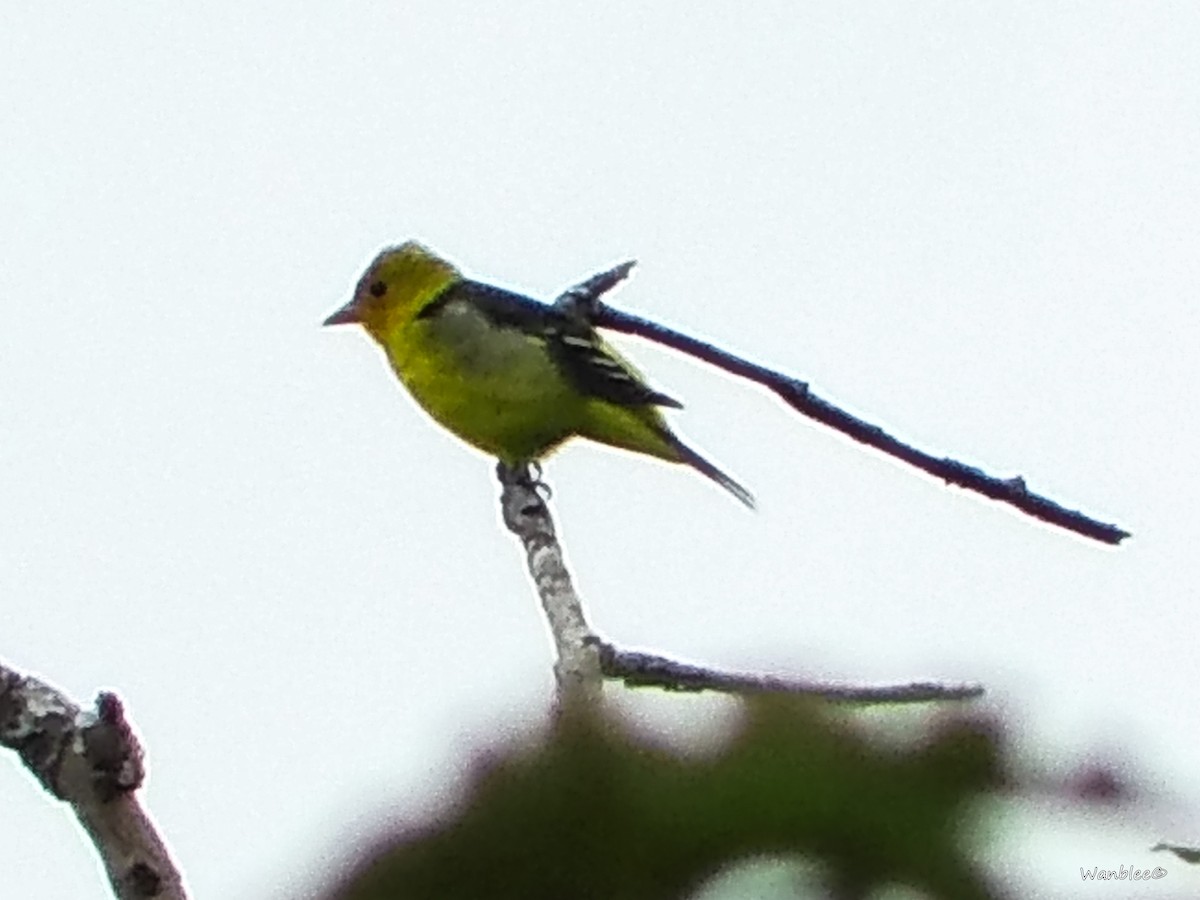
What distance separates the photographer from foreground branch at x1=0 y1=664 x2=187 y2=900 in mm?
1213

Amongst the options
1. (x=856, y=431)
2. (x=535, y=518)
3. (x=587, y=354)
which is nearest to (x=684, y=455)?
(x=587, y=354)

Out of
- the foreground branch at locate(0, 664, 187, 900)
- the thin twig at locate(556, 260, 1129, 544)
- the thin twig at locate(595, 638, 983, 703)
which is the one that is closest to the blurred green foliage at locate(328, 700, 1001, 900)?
the thin twig at locate(595, 638, 983, 703)

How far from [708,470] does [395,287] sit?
4.60ft

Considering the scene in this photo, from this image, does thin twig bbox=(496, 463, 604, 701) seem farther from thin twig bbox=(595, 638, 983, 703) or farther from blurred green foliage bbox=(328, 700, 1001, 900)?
blurred green foliage bbox=(328, 700, 1001, 900)

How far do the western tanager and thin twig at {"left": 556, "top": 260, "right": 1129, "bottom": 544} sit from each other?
2.38 m

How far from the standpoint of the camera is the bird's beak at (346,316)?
5754mm

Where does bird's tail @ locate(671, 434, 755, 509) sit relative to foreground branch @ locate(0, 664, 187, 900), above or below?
above

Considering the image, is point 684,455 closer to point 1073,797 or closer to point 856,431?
point 856,431

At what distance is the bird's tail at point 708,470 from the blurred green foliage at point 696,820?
3.83 meters

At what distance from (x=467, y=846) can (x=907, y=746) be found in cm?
20

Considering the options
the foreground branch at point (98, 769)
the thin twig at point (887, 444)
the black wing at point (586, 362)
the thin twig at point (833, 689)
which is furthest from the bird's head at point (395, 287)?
the thin twig at point (833, 689)

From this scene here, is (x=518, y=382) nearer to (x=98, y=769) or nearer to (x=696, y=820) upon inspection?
(x=98, y=769)

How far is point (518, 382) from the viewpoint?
187 inches

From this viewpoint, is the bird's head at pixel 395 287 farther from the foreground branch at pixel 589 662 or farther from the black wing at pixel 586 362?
the foreground branch at pixel 589 662
